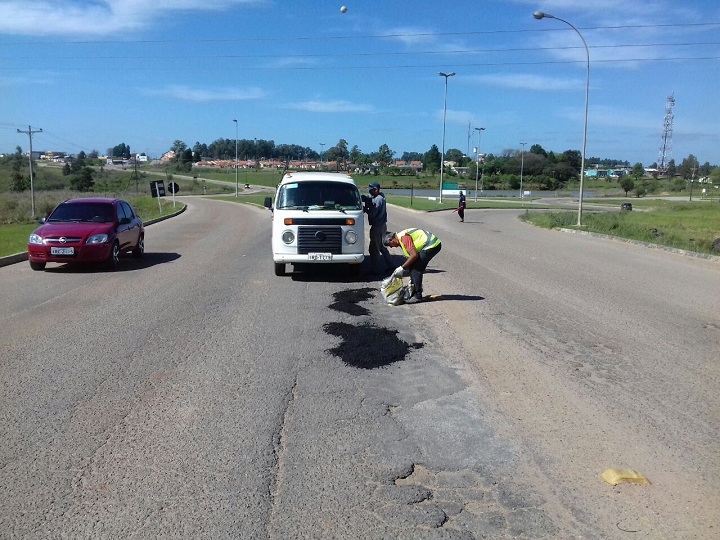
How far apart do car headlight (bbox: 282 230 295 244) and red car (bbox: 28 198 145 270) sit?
4.33 meters

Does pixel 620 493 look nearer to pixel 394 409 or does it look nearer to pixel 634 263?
pixel 394 409

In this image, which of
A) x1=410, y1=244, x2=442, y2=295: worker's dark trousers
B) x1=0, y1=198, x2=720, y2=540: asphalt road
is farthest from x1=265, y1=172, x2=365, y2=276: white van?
x1=410, y1=244, x2=442, y2=295: worker's dark trousers

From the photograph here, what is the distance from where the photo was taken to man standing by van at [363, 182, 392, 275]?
14789mm

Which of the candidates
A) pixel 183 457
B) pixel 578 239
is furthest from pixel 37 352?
pixel 578 239

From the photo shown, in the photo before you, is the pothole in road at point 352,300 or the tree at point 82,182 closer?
the pothole in road at point 352,300

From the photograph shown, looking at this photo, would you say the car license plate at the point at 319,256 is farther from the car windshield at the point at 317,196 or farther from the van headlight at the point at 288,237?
the car windshield at the point at 317,196

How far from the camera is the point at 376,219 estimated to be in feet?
49.1

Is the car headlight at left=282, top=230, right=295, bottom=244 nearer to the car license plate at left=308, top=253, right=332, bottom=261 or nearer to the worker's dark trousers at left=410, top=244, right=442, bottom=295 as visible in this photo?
the car license plate at left=308, top=253, right=332, bottom=261

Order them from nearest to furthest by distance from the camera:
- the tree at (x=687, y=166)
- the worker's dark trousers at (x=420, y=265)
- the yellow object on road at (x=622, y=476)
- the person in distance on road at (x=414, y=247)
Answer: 1. the yellow object on road at (x=622, y=476)
2. the person in distance on road at (x=414, y=247)
3. the worker's dark trousers at (x=420, y=265)
4. the tree at (x=687, y=166)

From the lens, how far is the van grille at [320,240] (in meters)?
13.6

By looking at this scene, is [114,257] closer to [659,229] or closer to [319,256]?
[319,256]

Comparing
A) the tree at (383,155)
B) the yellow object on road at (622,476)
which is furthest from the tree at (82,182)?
the yellow object on road at (622,476)

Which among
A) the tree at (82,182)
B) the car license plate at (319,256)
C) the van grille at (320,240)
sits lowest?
the tree at (82,182)

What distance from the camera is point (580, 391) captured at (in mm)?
6684
